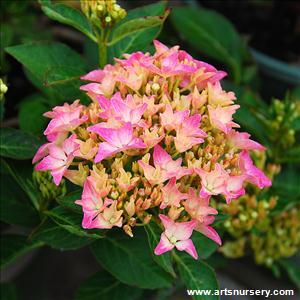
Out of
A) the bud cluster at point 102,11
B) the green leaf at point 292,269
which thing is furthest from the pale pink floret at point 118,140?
the green leaf at point 292,269

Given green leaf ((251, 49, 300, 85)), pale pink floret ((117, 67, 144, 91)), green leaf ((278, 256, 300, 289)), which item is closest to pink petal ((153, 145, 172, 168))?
pale pink floret ((117, 67, 144, 91))

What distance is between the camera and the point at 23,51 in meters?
0.83

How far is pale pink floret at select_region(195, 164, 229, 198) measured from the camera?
622mm

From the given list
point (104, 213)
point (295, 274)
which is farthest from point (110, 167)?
point (295, 274)

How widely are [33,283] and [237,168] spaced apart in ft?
2.81

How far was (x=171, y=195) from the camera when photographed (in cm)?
63

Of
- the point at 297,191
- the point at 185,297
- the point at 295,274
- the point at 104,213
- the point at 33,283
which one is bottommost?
the point at 33,283

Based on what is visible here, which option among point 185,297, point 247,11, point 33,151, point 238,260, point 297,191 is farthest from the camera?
point 247,11

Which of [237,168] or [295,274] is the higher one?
[237,168]

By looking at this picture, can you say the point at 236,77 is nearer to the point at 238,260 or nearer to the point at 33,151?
the point at 238,260

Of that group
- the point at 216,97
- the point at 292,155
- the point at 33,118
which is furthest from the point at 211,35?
the point at 216,97

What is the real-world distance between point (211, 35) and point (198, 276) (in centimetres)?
71

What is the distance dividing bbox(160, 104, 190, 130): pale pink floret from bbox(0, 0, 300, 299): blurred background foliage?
15 centimetres

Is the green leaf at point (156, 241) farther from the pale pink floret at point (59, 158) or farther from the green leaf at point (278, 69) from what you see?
the green leaf at point (278, 69)
